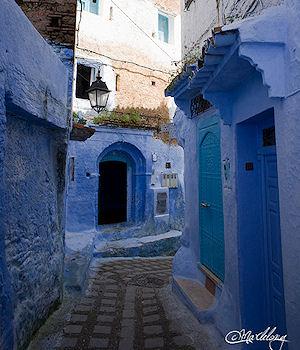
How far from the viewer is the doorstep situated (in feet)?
12.7

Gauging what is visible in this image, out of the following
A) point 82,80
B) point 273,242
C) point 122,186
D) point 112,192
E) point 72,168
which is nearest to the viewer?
point 273,242

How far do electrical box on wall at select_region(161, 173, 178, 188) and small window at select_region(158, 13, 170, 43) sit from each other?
6.60m

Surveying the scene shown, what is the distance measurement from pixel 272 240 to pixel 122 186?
8.55m

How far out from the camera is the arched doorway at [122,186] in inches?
434

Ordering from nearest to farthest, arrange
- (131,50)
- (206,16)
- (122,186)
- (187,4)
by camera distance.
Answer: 1. (206,16)
2. (187,4)
3. (122,186)
4. (131,50)

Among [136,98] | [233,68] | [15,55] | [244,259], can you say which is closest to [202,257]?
[244,259]

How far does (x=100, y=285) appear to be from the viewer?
5547 millimetres

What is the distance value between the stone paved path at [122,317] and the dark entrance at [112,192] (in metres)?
4.70

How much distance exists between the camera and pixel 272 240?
3.20 metres

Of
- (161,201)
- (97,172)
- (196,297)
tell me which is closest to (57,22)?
(196,297)

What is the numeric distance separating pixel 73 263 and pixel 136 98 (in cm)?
786

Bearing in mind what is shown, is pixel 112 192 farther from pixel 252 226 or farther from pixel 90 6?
pixel 252 226

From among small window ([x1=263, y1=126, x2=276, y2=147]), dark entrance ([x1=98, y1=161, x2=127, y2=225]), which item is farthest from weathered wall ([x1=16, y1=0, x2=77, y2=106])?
dark entrance ([x1=98, y1=161, x2=127, y2=225])

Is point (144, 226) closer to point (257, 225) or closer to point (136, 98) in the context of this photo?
point (136, 98)
